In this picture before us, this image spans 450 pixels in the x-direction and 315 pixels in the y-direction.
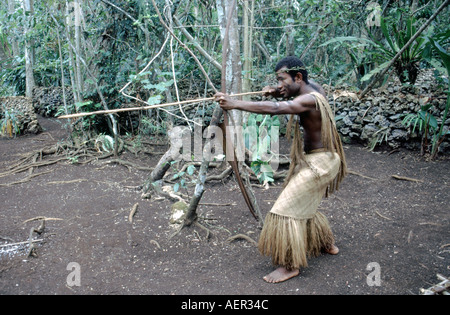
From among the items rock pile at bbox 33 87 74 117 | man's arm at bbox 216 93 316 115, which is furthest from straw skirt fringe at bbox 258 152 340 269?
rock pile at bbox 33 87 74 117

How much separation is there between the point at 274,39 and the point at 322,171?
7.35 m

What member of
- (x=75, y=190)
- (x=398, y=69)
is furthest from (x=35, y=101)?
(x=398, y=69)

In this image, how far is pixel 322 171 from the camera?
283cm

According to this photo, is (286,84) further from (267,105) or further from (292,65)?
(267,105)

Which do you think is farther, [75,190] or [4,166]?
[4,166]

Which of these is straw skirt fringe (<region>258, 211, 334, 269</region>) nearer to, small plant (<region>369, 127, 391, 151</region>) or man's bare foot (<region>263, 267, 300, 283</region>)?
man's bare foot (<region>263, 267, 300, 283</region>)

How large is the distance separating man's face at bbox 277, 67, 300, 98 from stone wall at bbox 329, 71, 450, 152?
3.55m

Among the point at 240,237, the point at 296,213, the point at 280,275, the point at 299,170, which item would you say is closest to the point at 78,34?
the point at 240,237

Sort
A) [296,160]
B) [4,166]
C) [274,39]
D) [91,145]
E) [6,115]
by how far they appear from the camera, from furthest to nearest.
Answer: [274,39]
[6,115]
[91,145]
[4,166]
[296,160]

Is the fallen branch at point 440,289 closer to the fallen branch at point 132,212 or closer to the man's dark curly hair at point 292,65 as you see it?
the man's dark curly hair at point 292,65

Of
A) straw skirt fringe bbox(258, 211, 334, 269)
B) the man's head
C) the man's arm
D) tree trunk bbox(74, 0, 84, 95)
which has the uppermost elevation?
tree trunk bbox(74, 0, 84, 95)

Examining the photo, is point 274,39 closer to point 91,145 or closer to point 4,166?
point 91,145

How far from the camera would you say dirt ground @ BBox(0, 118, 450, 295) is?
8.96ft

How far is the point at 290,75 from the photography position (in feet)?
9.32
